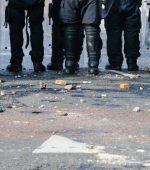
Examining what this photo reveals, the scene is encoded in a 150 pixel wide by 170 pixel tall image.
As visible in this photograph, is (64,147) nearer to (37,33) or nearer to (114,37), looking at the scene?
(37,33)

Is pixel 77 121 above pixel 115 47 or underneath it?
underneath

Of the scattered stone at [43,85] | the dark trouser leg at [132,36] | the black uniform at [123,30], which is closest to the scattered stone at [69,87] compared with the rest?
the scattered stone at [43,85]

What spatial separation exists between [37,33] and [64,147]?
16.7 feet

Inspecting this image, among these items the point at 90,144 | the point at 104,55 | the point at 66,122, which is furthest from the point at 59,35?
the point at 90,144

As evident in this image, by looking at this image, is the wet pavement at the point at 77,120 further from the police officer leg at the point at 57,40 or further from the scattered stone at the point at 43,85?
the police officer leg at the point at 57,40

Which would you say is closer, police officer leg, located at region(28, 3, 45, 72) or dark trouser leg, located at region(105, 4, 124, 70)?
police officer leg, located at region(28, 3, 45, 72)

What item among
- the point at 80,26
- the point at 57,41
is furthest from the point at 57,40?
the point at 80,26

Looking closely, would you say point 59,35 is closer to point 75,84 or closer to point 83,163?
point 75,84

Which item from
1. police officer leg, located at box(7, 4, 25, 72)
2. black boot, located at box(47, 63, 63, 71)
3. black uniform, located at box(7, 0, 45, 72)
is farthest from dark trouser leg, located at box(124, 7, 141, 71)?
police officer leg, located at box(7, 4, 25, 72)

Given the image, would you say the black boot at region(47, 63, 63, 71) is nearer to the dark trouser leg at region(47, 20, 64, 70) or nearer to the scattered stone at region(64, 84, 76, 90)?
the dark trouser leg at region(47, 20, 64, 70)

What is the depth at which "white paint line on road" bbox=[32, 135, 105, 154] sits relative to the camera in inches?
189

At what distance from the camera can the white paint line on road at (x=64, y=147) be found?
4810 mm

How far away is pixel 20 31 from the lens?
998 cm

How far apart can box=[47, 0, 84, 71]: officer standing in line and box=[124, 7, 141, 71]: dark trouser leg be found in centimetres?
63
